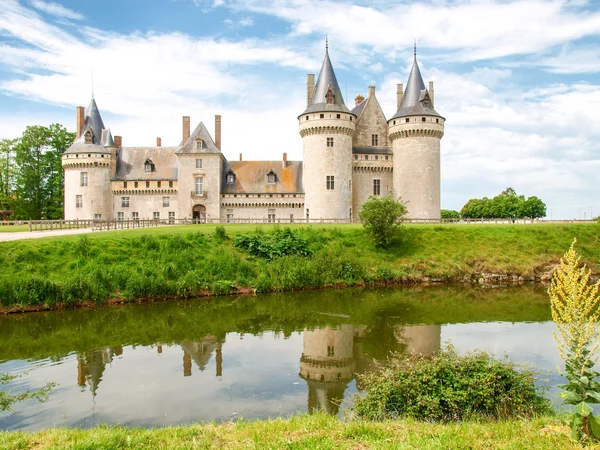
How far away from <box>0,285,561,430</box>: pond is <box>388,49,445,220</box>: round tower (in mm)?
16631

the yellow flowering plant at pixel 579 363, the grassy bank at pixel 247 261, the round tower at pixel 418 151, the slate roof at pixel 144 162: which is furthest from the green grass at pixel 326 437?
the slate roof at pixel 144 162

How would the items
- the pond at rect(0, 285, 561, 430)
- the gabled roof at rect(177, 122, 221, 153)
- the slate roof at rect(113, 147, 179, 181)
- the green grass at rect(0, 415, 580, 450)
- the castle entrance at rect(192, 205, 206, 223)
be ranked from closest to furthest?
the green grass at rect(0, 415, 580, 450), the pond at rect(0, 285, 561, 430), the gabled roof at rect(177, 122, 221, 153), the castle entrance at rect(192, 205, 206, 223), the slate roof at rect(113, 147, 179, 181)

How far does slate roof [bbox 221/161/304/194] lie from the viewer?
4134 cm

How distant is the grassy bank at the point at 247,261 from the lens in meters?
19.4

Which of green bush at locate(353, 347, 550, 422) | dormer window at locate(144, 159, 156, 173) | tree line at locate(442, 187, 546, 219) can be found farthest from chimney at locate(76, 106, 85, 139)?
tree line at locate(442, 187, 546, 219)

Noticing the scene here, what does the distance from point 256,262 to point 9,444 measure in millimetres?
18662

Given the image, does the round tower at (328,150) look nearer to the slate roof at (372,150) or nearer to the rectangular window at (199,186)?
the slate roof at (372,150)

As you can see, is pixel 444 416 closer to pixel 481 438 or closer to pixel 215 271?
pixel 481 438

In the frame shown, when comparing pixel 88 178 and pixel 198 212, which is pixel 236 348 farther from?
pixel 88 178

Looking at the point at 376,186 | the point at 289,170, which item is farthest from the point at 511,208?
the point at 289,170

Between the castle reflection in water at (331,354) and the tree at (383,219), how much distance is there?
1218 cm

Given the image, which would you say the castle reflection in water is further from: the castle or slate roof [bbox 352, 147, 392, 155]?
slate roof [bbox 352, 147, 392, 155]

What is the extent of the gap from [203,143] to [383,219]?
20104 mm

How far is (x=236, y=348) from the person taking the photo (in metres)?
13.2
